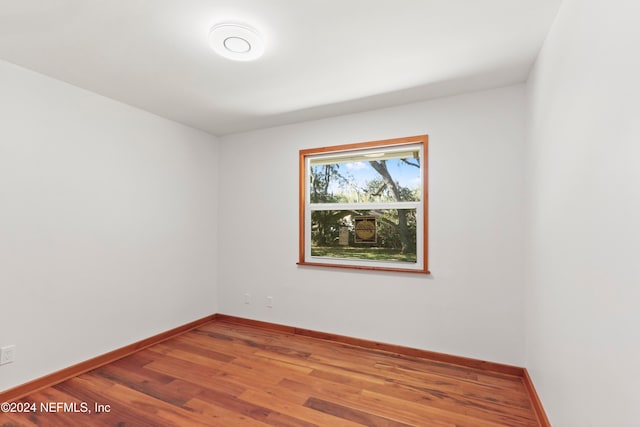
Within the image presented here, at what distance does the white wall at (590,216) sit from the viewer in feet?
3.09

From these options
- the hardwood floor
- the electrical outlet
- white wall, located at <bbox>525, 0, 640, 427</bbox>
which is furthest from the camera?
the electrical outlet

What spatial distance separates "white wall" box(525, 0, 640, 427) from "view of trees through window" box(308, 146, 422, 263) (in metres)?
1.23

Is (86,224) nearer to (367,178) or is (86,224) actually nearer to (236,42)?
(236,42)

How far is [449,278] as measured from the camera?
276 centimetres

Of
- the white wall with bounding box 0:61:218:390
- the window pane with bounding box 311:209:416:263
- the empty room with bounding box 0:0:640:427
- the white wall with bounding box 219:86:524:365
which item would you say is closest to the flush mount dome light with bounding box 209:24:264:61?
the empty room with bounding box 0:0:640:427

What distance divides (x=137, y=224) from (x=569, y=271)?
3524mm

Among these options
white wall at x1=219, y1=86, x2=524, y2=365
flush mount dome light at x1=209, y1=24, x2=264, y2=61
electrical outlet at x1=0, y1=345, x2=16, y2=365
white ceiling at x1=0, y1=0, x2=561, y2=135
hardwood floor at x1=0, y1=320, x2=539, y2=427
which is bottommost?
hardwood floor at x1=0, y1=320, x2=539, y2=427

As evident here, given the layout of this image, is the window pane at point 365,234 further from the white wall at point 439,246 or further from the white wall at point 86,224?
the white wall at point 86,224

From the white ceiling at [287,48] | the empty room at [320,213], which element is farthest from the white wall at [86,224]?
the white ceiling at [287,48]

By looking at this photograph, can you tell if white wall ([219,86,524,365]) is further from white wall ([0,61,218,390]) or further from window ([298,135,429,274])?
white wall ([0,61,218,390])

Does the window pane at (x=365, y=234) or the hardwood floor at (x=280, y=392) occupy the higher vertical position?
the window pane at (x=365, y=234)

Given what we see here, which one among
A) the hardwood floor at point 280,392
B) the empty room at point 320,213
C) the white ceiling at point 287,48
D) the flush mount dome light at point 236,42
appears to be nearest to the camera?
the empty room at point 320,213

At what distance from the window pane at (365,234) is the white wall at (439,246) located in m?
0.24

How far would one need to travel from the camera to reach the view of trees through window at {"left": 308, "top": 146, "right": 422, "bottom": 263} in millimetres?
3096
